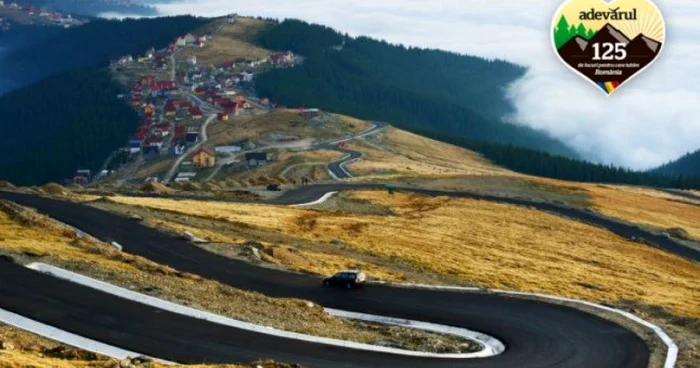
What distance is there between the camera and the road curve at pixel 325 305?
31016 mm

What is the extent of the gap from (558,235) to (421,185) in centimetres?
3730

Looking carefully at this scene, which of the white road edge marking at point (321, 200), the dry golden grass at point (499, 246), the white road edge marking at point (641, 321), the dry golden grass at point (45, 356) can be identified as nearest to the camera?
the dry golden grass at point (45, 356)

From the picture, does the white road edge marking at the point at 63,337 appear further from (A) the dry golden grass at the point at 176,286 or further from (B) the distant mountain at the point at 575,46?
A: (B) the distant mountain at the point at 575,46

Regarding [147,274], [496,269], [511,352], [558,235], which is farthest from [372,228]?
[511,352]

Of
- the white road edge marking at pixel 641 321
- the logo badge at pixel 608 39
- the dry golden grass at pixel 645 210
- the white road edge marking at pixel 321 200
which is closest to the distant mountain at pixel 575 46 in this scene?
the logo badge at pixel 608 39

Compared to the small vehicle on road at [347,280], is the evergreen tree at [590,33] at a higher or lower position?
higher

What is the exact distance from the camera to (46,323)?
108 feet

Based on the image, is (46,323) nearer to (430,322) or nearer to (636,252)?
(430,322)

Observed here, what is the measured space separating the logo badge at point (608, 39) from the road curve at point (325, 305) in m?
30.5

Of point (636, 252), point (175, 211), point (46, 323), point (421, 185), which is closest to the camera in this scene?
point (46, 323)

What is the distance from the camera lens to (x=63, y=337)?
31656 mm

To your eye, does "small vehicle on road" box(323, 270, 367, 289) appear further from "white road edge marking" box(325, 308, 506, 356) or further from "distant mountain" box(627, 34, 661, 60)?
"distant mountain" box(627, 34, 661, 60)

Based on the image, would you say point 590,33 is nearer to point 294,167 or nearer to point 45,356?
point 45,356

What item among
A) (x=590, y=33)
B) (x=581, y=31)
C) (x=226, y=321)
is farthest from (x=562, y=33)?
(x=226, y=321)
